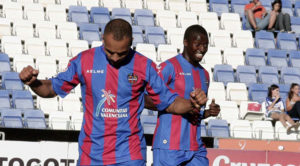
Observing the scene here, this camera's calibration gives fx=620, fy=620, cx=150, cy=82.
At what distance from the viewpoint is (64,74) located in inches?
170

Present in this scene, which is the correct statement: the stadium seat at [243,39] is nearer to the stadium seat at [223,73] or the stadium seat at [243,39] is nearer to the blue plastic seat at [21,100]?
the stadium seat at [223,73]

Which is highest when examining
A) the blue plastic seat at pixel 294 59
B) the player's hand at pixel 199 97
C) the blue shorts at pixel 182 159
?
the blue plastic seat at pixel 294 59

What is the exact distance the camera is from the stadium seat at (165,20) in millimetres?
14711

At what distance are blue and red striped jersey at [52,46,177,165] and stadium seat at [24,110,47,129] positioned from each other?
585cm

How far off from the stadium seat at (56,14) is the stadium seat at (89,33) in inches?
22.8

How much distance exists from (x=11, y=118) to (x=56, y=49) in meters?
3.00

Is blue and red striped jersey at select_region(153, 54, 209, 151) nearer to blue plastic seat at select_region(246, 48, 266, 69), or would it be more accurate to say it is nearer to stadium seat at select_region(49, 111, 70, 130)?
stadium seat at select_region(49, 111, 70, 130)

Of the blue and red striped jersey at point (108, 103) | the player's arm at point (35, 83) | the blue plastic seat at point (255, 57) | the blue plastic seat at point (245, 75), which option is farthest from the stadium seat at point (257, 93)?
the player's arm at point (35, 83)

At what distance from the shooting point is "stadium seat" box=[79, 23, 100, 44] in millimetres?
13570

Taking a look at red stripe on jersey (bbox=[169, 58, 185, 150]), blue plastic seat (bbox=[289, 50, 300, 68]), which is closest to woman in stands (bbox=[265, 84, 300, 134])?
blue plastic seat (bbox=[289, 50, 300, 68])

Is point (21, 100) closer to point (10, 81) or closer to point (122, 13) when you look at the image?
point (10, 81)

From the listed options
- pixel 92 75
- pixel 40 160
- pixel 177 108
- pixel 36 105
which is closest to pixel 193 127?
pixel 177 108

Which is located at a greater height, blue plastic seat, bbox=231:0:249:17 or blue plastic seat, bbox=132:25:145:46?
blue plastic seat, bbox=231:0:249:17

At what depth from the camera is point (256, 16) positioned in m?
15.3
